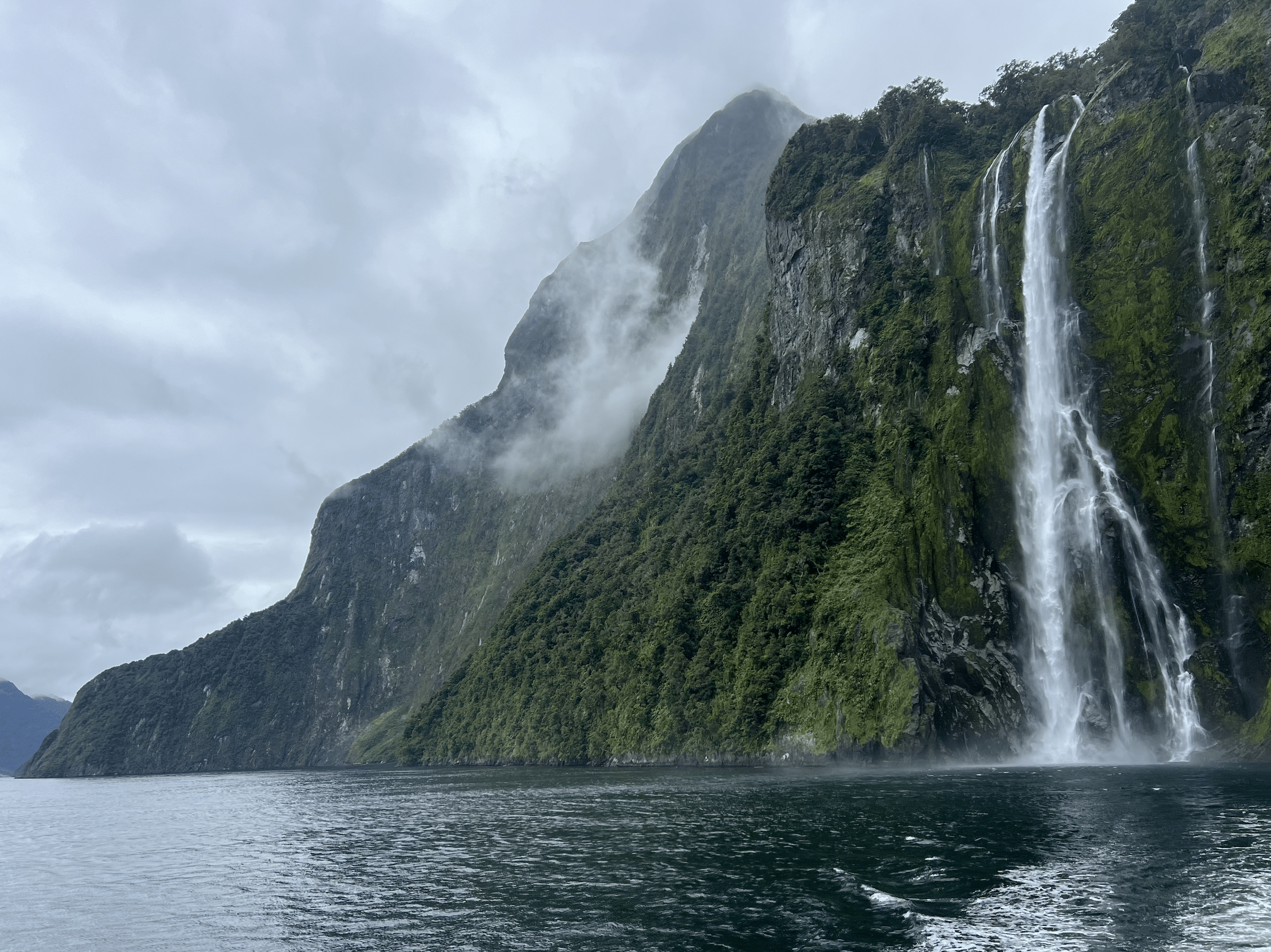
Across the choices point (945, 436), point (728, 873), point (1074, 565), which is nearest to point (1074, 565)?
point (1074, 565)

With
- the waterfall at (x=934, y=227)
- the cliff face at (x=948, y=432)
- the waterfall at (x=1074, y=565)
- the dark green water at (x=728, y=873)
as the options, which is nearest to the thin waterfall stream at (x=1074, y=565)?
the waterfall at (x=1074, y=565)

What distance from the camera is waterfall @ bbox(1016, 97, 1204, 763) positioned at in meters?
58.8

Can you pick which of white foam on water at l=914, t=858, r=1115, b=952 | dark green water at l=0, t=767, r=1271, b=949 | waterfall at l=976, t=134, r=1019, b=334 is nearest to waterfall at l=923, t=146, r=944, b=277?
waterfall at l=976, t=134, r=1019, b=334

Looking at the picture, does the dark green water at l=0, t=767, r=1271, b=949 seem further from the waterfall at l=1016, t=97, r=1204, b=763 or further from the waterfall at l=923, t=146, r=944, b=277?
the waterfall at l=923, t=146, r=944, b=277

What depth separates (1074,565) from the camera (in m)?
64.2

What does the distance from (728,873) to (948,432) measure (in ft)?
193

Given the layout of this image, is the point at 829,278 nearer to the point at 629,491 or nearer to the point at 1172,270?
the point at 1172,270

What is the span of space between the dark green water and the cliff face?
15.0m

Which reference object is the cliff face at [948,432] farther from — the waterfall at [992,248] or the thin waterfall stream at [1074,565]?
the thin waterfall stream at [1074,565]

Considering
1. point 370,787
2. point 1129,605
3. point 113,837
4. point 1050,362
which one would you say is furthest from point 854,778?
point 370,787

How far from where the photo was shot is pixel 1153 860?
77.2ft

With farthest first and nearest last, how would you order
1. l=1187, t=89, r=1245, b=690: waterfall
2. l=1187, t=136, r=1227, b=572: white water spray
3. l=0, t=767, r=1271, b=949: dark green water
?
l=1187, t=136, r=1227, b=572: white water spray < l=1187, t=89, r=1245, b=690: waterfall < l=0, t=767, r=1271, b=949: dark green water

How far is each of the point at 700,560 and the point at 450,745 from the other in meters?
77.4

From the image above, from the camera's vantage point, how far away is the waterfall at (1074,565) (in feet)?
193
